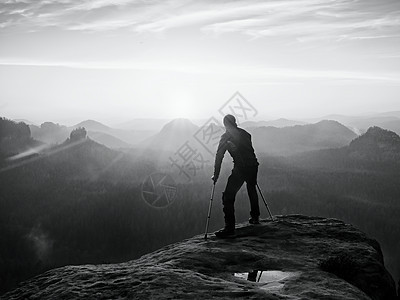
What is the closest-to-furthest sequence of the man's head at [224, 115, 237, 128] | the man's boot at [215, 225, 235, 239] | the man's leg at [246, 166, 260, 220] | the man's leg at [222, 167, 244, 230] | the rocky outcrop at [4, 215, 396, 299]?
1. the rocky outcrop at [4, 215, 396, 299]
2. the man's boot at [215, 225, 235, 239]
3. the man's leg at [222, 167, 244, 230]
4. the man's head at [224, 115, 237, 128]
5. the man's leg at [246, 166, 260, 220]

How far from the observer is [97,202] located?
147 m

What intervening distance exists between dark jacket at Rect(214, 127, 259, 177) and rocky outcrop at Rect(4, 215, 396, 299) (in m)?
2.61

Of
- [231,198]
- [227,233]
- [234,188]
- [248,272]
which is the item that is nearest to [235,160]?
[234,188]

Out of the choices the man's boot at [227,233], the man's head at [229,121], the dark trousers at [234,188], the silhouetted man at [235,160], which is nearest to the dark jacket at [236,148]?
the silhouetted man at [235,160]

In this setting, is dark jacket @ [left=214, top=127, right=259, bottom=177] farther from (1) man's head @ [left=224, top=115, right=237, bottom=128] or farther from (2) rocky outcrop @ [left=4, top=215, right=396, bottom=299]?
(2) rocky outcrop @ [left=4, top=215, right=396, bottom=299]

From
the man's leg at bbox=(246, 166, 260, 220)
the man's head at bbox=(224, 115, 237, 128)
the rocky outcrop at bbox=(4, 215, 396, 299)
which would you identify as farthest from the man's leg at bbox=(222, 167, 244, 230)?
the man's head at bbox=(224, 115, 237, 128)

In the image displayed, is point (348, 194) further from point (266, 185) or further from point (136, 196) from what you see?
point (136, 196)

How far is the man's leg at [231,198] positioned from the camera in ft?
44.5

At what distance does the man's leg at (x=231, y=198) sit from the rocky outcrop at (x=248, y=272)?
65 cm

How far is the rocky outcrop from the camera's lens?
315 inches

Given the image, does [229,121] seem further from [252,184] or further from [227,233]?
[227,233]

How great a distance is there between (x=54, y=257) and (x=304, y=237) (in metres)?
128

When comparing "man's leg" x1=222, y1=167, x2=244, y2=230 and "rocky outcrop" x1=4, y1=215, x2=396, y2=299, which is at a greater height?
"man's leg" x1=222, y1=167, x2=244, y2=230

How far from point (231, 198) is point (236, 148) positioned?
1.85 metres
